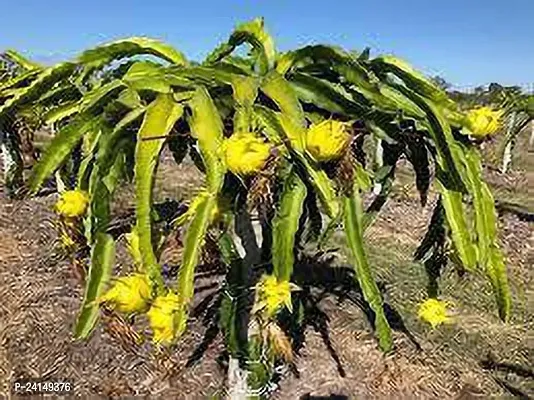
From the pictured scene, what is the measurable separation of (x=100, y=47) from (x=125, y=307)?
75 cm

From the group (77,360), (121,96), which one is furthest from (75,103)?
(77,360)

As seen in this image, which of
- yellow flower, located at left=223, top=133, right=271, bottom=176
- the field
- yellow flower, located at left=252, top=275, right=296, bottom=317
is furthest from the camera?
the field

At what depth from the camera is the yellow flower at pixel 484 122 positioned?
1.51 meters

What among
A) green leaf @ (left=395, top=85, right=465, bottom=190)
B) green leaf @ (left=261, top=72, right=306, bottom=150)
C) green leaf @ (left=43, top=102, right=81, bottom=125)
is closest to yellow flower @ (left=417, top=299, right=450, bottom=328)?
green leaf @ (left=395, top=85, right=465, bottom=190)

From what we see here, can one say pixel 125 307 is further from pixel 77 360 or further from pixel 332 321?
pixel 332 321

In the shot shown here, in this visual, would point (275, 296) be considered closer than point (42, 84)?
Yes

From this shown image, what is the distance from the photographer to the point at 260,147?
1.25 meters

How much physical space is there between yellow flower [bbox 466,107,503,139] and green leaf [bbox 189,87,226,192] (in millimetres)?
529

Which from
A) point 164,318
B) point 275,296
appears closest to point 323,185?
point 275,296

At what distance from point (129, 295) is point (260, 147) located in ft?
1.14

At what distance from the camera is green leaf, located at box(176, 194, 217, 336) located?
1322 millimetres

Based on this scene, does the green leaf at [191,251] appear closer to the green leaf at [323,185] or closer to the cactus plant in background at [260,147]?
the cactus plant in background at [260,147]

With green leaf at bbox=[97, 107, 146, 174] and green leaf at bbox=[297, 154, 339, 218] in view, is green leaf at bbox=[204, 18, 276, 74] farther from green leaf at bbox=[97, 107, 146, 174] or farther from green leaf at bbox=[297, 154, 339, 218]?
green leaf at bbox=[297, 154, 339, 218]

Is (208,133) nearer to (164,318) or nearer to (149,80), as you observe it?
(149,80)
